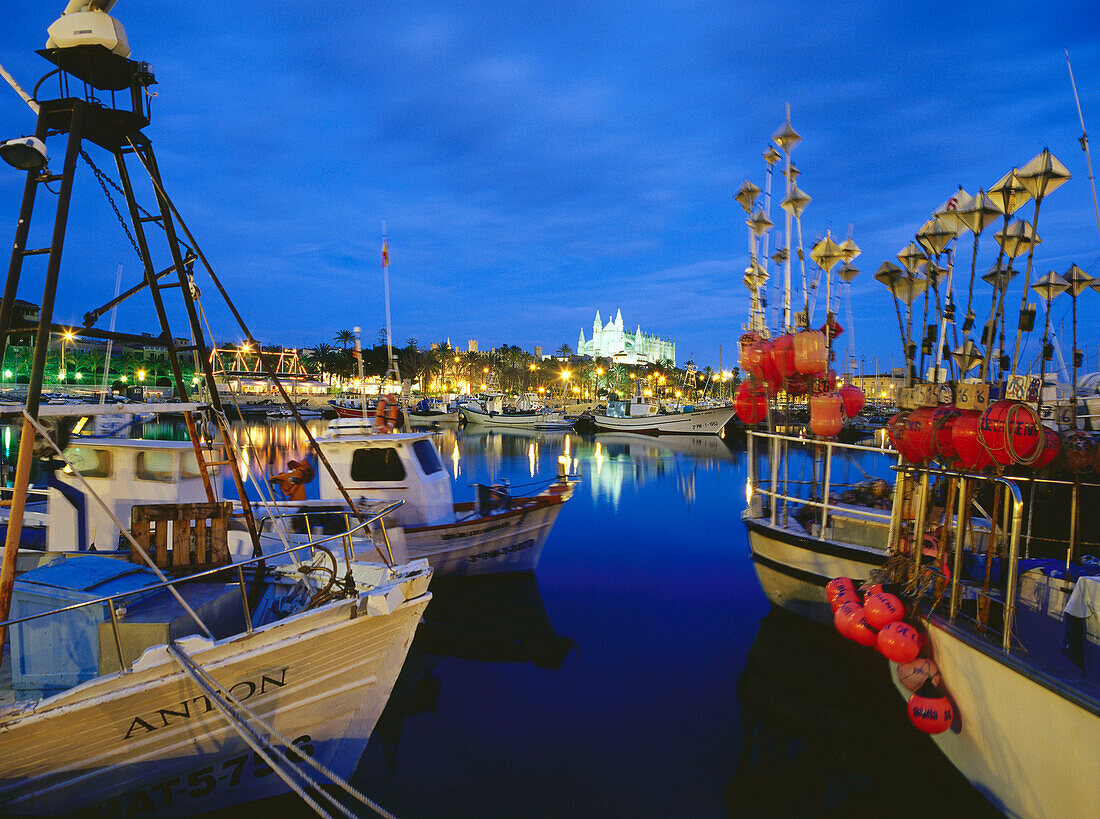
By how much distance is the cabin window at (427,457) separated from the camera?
11.3 m

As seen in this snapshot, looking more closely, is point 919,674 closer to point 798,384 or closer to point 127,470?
point 798,384

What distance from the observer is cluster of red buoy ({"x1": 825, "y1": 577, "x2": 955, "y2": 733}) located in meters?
5.61

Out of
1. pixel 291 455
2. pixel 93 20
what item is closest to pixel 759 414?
pixel 93 20

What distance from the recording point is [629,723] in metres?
7.27

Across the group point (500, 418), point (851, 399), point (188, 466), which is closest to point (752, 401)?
point (851, 399)

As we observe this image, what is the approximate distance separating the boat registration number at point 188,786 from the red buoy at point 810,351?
25.3 ft

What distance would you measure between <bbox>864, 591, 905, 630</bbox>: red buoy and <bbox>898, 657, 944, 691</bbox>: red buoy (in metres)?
0.42

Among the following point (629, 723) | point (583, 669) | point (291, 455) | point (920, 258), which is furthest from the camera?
point (291, 455)

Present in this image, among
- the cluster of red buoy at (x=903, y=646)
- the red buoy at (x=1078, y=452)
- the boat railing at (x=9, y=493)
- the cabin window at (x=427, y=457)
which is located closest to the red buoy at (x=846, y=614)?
the cluster of red buoy at (x=903, y=646)

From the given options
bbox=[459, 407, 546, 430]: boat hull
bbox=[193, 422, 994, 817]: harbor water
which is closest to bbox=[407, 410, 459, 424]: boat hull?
bbox=[459, 407, 546, 430]: boat hull

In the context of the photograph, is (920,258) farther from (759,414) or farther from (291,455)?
(291,455)

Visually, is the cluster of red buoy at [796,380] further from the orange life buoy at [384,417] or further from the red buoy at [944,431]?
the orange life buoy at [384,417]

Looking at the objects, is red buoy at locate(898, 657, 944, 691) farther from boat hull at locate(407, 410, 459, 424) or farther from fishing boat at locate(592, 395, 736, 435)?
boat hull at locate(407, 410, 459, 424)

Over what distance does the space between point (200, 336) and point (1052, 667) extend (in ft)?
27.1
